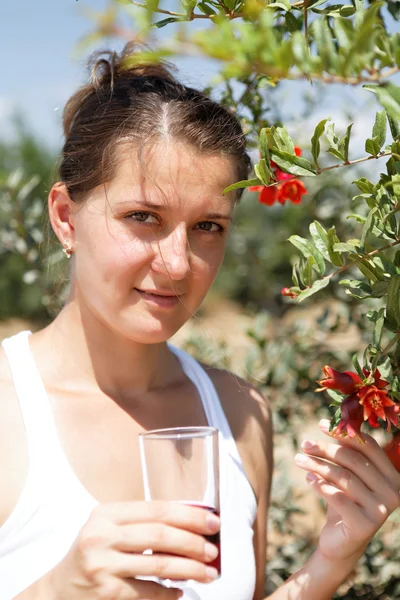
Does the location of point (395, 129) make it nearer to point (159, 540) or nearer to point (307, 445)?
point (307, 445)

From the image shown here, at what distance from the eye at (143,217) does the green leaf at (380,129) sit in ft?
1.94

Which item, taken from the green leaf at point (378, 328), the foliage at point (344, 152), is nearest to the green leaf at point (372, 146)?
the foliage at point (344, 152)

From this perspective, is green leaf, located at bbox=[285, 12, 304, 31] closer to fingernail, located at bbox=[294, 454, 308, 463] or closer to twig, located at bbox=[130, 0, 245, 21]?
twig, located at bbox=[130, 0, 245, 21]

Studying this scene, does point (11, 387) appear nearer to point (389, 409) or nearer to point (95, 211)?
point (95, 211)

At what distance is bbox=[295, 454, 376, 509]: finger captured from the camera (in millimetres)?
1360

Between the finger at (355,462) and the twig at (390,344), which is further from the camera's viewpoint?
the finger at (355,462)

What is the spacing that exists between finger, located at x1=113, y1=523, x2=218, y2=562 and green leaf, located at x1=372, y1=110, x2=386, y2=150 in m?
0.71

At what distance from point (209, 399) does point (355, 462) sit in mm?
703

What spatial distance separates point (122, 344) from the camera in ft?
6.06

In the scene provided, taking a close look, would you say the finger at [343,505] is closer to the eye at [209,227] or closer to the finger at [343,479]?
the finger at [343,479]

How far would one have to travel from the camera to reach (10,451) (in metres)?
1.60

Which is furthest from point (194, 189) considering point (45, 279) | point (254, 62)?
point (45, 279)

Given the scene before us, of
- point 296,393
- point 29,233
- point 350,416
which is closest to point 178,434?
point 350,416

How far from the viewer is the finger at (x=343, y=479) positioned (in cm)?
136
